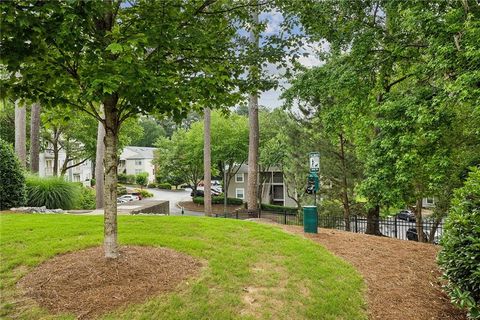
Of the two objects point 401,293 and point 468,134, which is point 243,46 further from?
point 468,134

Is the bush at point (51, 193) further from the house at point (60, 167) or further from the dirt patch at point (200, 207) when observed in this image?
the house at point (60, 167)

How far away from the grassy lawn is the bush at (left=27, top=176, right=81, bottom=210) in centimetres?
380

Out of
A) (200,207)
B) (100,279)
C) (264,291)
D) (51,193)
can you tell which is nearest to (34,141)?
(51,193)

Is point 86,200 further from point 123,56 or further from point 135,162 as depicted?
point 135,162

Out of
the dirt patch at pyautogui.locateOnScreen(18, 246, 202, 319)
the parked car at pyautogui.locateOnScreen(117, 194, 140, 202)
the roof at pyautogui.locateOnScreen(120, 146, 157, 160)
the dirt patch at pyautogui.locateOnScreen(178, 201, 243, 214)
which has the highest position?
the roof at pyautogui.locateOnScreen(120, 146, 157, 160)

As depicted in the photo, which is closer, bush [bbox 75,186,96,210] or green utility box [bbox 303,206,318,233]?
green utility box [bbox 303,206,318,233]

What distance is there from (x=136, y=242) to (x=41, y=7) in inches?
169

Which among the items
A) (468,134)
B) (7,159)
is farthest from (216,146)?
(468,134)

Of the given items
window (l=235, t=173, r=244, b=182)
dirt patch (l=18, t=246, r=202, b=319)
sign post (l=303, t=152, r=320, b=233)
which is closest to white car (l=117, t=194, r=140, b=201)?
window (l=235, t=173, r=244, b=182)

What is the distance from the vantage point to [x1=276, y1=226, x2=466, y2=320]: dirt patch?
14.9 ft

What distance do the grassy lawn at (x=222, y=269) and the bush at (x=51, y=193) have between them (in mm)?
3795

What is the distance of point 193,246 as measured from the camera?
19.2 ft

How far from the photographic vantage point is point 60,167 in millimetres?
37906

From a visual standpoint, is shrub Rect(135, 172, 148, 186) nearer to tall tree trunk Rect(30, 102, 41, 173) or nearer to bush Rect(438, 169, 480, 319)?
tall tree trunk Rect(30, 102, 41, 173)
